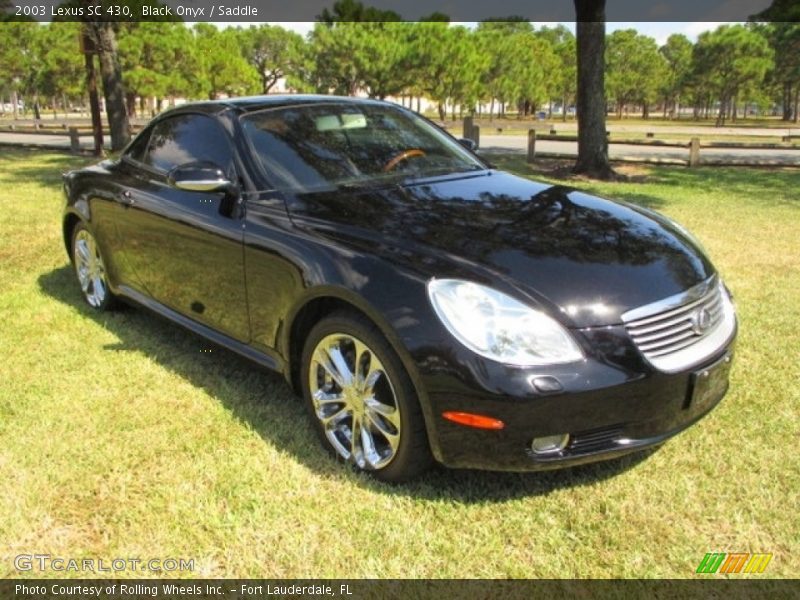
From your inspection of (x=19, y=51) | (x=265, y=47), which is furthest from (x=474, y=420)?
(x=265, y=47)

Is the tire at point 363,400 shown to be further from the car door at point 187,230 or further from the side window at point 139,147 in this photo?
the side window at point 139,147

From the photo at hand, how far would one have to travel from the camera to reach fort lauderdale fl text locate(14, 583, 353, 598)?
233 cm

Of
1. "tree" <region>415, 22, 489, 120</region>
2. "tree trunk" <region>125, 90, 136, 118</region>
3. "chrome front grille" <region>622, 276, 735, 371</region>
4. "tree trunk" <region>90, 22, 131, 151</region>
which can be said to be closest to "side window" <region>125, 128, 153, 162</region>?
"chrome front grille" <region>622, 276, 735, 371</region>

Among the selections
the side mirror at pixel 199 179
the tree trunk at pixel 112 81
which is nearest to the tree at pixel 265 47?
the tree trunk at pixel 112 81

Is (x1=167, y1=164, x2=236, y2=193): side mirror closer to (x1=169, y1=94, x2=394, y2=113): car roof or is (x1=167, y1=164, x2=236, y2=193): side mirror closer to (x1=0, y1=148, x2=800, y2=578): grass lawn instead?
(x1=169, y1=94, x2=394, y2=113): car roof

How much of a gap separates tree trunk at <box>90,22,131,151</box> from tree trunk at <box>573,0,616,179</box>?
31.9ft

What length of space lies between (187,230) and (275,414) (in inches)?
42.7

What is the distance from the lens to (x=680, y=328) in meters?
2.65

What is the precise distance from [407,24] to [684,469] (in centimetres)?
4971

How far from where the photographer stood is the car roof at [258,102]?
381cm

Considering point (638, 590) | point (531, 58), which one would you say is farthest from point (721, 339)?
point (531, 58)

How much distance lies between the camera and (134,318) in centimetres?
498

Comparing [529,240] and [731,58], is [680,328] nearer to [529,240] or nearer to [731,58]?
[529,240]

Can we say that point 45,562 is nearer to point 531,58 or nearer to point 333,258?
point 333,258
